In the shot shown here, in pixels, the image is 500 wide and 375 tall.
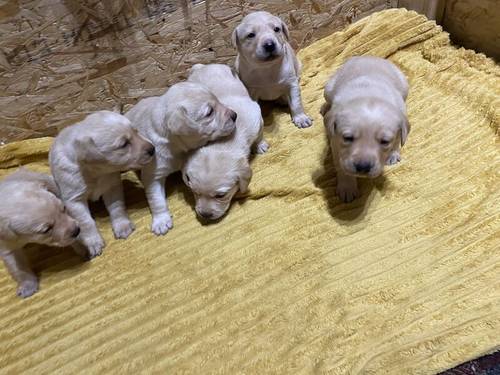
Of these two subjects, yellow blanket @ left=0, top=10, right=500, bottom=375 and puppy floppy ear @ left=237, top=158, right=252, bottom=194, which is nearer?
yellow blanket @ left=0, top=10, right=500, bottom=375

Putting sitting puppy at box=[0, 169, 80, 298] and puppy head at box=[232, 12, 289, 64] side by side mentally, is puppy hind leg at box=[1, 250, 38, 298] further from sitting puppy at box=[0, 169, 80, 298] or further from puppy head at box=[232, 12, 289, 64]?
puppy head at box=[232, 12, 289, 64]

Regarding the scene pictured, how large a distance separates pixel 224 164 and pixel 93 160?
80 cm

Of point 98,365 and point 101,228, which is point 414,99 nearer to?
point 101,228

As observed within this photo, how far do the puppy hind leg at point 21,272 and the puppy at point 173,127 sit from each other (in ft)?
2.64

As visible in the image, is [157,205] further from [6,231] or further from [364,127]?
[364,127]

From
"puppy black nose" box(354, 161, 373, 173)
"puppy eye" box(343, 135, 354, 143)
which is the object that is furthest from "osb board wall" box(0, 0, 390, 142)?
"puppy black nose" box(354, 161, 373, 173)

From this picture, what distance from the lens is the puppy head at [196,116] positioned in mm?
2922

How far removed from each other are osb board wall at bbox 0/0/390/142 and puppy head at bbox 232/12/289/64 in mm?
465

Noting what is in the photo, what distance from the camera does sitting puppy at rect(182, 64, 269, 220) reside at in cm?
294

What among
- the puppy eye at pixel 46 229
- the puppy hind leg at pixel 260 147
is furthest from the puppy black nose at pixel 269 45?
the puppy eye at pixel 46 229

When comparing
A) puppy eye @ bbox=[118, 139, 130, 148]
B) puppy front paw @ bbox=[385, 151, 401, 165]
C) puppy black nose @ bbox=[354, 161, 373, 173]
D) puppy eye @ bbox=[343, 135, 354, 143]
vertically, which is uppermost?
puppy eye @ bbox=[118, 139, 130, 148]

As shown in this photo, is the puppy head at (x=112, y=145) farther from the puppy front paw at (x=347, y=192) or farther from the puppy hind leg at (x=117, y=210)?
the puppy front paw at (x=347, y=192)

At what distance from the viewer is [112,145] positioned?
2.79 m

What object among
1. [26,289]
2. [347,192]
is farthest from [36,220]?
[347,192]
